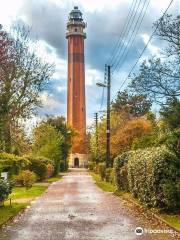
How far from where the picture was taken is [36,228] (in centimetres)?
1585

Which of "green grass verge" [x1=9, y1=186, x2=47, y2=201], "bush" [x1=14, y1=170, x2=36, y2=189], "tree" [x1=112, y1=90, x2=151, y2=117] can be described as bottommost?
"green grass verge" [x1=9, y1=186, x2=47, y2=201]

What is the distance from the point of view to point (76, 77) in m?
129

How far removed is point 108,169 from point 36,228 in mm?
31775

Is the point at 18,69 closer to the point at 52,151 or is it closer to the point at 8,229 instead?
the point at 52,151

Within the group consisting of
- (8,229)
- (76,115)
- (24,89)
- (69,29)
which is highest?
(69,29)

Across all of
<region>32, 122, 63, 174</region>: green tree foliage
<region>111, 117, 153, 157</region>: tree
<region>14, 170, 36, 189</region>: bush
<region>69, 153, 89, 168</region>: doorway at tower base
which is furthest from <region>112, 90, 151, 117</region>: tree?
<region>69, 153, 89, 168</region>: doorway at tower base

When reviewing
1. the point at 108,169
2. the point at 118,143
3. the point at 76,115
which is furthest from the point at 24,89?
the point at 76,115

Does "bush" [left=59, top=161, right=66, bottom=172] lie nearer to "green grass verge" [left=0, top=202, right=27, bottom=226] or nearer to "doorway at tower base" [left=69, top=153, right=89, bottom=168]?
"doorway at tower base" [left=69, top=153, right=89, bottom=168]

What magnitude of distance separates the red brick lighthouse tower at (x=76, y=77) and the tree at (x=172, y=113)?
310ft

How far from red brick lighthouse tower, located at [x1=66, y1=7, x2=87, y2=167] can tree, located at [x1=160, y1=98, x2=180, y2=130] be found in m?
94.4

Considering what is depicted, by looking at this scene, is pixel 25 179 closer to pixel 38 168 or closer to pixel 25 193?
pixel 25 193

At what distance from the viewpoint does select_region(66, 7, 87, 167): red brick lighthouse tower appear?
12950 cm

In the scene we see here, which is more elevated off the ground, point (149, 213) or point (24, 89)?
point (24, 89)

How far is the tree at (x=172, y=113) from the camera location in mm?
32719
